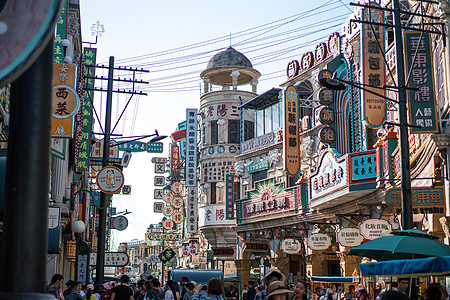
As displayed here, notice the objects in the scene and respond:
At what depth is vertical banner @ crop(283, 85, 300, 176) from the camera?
29594mm

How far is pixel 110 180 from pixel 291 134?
37.3 feet

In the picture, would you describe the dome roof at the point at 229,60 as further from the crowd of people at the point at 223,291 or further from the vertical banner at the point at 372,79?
the crowd of people at the point at 223,291

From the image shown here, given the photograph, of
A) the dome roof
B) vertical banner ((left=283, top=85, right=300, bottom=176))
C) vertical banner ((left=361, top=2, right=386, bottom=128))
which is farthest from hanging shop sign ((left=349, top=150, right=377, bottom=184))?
the dome roof

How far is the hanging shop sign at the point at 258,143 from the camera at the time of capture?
135 ft

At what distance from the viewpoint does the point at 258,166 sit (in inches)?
1667

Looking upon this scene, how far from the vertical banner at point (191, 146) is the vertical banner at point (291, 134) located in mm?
21077

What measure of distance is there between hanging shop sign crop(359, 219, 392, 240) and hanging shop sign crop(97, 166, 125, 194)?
27.1 ft

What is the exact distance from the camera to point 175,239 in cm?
7469

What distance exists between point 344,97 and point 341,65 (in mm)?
2015

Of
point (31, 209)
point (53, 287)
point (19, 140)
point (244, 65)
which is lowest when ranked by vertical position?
point (53, 287)

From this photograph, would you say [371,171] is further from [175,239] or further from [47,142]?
[175,239]

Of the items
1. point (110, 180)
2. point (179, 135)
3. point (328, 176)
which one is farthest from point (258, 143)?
point (179, 135)

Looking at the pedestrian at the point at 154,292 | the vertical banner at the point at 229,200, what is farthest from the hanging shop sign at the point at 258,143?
the pedestrian at the point at 154,292

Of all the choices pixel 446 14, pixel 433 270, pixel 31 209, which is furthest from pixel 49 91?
pixel 446 14
